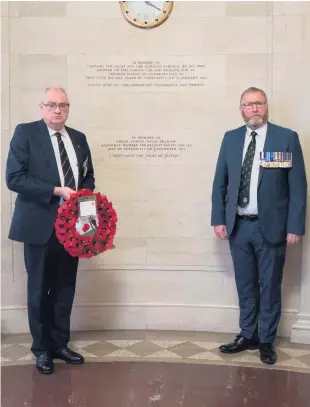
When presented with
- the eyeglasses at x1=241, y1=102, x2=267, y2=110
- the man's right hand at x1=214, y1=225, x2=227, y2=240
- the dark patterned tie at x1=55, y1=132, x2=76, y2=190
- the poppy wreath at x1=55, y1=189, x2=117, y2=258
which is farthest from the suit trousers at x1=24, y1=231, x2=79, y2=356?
the eyeglasses at x1=241, y1=102, x2=267, y2=110

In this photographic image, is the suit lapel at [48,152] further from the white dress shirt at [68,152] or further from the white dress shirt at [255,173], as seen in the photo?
the white dress shirt at [255,173]

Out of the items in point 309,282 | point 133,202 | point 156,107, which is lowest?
point 309,282

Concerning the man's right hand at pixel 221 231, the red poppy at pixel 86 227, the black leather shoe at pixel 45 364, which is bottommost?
the black leather shoe at pixel 45 364

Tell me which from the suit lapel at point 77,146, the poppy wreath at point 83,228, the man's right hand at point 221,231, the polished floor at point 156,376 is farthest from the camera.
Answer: the man's right hand at point 221,231

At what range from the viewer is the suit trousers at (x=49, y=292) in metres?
3.01

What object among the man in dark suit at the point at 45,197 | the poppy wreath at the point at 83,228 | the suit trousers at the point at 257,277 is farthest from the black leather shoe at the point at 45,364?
the suit trousers at the point at 257,277

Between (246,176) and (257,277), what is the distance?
25.5 inches

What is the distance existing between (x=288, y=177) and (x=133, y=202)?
112 cm

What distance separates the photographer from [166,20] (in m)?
3.63

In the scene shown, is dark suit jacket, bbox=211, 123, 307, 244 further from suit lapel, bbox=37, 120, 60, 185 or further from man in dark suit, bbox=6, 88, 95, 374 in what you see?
suit lapel, bbox=37, 120, 60, 185

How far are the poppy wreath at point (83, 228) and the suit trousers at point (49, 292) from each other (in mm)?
171

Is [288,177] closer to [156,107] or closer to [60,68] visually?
[156,107]

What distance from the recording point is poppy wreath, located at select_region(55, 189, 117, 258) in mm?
2842

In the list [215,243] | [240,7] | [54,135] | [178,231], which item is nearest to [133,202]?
[178,231]
